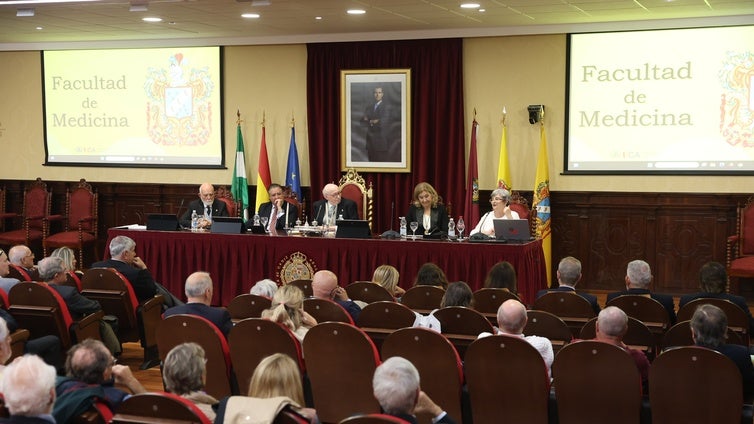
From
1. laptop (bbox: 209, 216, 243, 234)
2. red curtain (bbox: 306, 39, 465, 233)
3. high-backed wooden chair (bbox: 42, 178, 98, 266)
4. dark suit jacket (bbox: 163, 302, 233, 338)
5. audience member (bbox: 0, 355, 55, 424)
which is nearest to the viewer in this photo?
audience member (bbox: 0, 355, 55, 424)

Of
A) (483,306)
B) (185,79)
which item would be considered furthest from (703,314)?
(185,79)

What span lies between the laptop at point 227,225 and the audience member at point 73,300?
2921 millimetres

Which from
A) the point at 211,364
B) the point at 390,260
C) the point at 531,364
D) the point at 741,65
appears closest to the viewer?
Answer: the point at 531,364

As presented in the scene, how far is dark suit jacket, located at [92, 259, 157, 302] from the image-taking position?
7.03 m

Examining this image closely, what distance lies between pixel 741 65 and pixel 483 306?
18.8ft

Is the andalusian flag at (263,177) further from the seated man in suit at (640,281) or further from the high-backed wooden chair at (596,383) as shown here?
the high-backed wooden chair at (596,383)

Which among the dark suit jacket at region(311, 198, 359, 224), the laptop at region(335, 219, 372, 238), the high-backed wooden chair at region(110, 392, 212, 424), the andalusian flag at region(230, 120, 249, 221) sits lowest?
the high-backed wooden chair at region(110, 392, 212, 424)

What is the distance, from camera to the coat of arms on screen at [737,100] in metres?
10.0

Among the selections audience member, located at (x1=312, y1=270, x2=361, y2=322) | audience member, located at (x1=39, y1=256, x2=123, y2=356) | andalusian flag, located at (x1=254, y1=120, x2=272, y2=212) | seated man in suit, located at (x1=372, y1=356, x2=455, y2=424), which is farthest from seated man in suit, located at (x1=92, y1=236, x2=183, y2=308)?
andalusian flag, located at (x1=254, y1=120, x2=272, y2=212)

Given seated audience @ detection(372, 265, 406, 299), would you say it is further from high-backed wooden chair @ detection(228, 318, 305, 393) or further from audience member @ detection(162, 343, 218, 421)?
audience member @ detection(162, 343, 218, 421)

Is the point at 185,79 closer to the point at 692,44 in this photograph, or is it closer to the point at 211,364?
the point at 692,44

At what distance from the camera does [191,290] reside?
554 centimetres

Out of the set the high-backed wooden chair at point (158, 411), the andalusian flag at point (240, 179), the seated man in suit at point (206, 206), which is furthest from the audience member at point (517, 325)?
the andalusian flag at point (240, 179)

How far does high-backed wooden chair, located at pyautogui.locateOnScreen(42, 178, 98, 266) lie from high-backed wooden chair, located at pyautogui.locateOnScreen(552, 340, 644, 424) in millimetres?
9207
